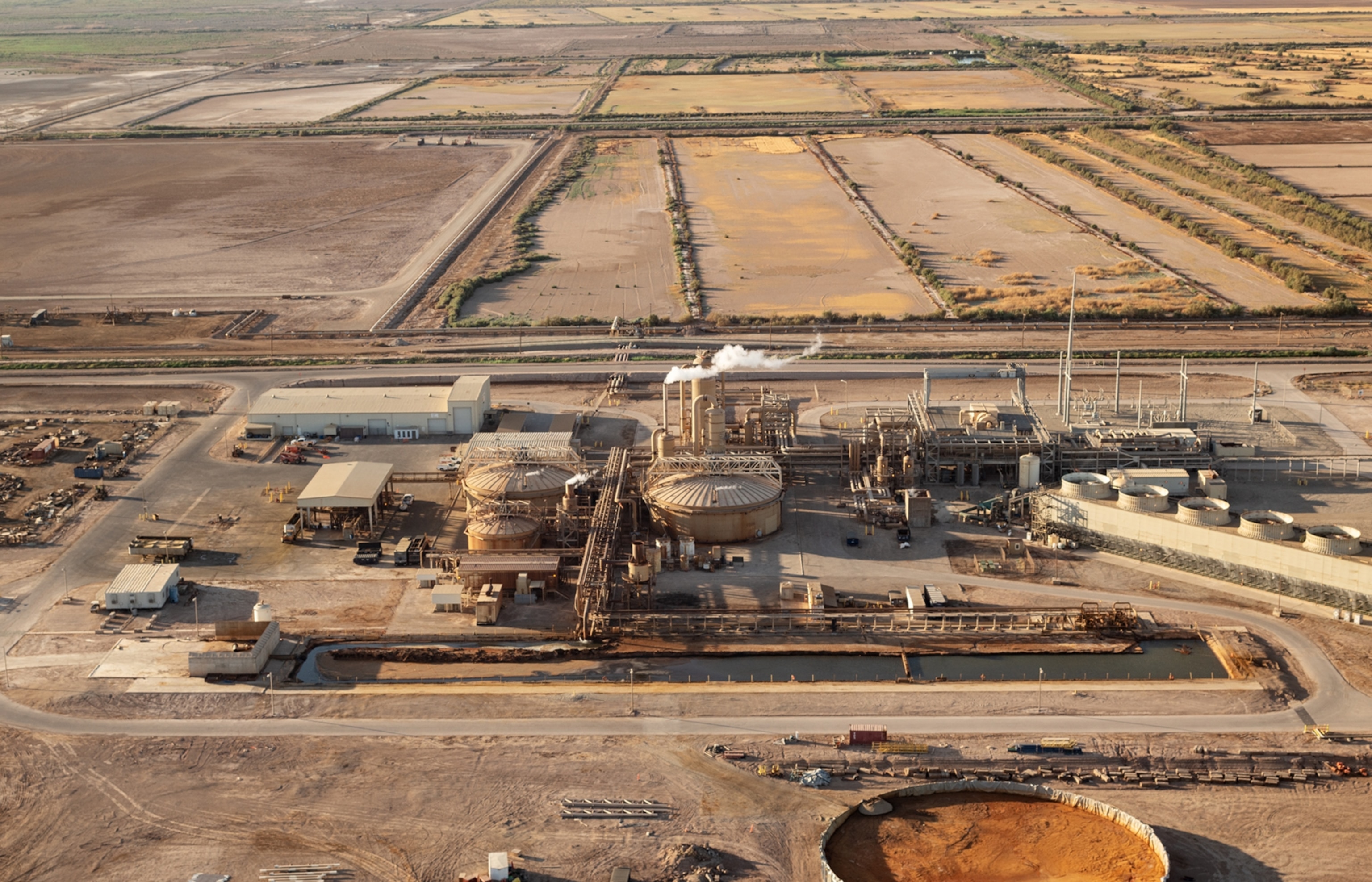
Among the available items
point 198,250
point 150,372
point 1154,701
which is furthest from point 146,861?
point 198,250

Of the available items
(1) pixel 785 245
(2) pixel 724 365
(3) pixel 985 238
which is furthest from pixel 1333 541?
(1) pixel 785 245

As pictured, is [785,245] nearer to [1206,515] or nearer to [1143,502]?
[1143,502]

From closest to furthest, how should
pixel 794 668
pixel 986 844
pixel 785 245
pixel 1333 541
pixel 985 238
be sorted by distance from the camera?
1. pixel 986 844
2. pixel 794 668
3. pixel 1333 541
4. pixel 785 245
5. pixel 985 238

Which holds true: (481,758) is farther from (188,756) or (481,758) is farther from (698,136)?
(698,136)

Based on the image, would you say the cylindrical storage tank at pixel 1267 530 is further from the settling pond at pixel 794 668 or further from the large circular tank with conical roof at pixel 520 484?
the large circular tank with conical roof at pixel 520 484

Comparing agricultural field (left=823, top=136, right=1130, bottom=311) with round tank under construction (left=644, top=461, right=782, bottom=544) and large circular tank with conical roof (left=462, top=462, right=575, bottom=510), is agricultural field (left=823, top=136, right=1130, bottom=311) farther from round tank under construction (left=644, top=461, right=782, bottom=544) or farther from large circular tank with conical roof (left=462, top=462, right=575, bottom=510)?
large circular tank with conical roof (left=462, top=462, right=575, bottom=510)

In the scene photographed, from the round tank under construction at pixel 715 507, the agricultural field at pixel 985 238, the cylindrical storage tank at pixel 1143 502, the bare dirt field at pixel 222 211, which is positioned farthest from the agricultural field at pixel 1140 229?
the bare dirt field at pixel 222 211
